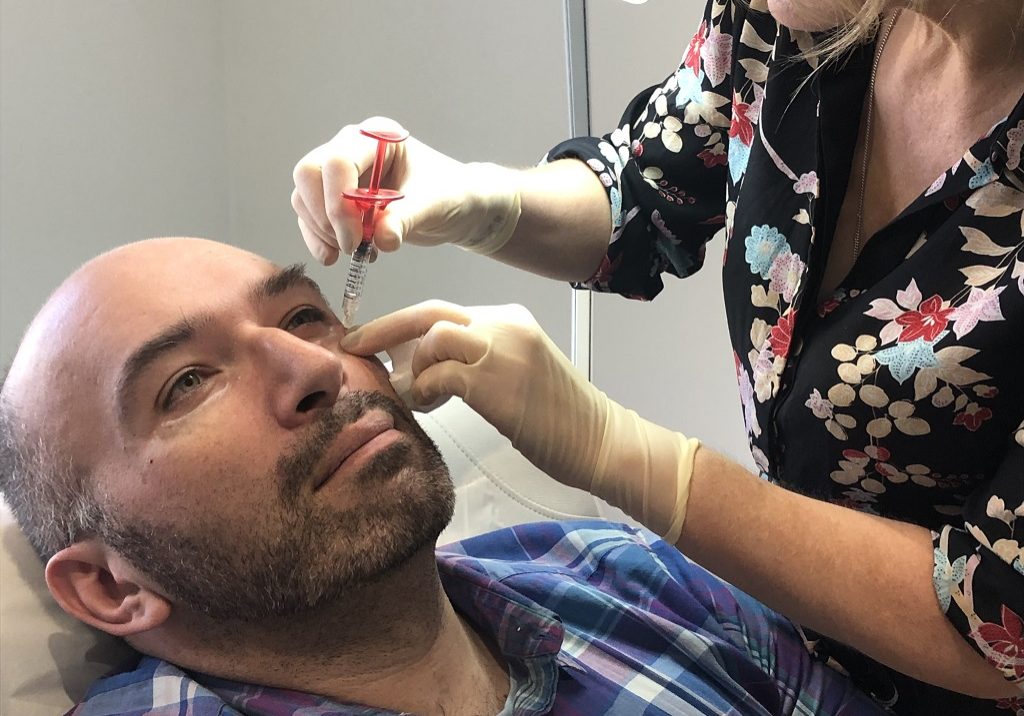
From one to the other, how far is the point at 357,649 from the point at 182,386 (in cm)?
39

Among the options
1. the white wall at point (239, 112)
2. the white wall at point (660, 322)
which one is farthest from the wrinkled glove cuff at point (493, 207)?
the white wall at point (239, 112)

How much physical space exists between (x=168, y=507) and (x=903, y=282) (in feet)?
2.94

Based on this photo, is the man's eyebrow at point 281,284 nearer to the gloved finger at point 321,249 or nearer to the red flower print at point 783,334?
the gloved finger at point 321,249

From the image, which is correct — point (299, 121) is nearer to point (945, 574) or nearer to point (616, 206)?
point (616, 206)

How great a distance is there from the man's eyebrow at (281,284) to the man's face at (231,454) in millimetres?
36

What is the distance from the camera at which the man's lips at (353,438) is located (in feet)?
3.50

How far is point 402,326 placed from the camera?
45.4 inches

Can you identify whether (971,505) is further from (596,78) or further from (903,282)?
(596,78)

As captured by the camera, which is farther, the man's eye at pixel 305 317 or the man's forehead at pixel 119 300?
the man's eye at pixel 305 317

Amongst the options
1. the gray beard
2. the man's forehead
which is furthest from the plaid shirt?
the man's forehead

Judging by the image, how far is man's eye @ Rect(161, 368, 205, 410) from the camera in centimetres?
108

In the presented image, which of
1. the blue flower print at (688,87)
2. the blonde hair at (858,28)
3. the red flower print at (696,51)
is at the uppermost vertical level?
the blonde hair at (858,28)

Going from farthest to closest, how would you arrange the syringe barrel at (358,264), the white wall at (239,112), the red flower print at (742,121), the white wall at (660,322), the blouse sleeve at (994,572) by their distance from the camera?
the white wall at (660,322)
the white wall at (239,112)
the red flower print at (742,121)
the syringe barrel at (358,264)
the blouse sleeve at (994,572)

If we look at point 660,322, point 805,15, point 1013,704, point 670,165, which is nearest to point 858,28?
point 805,15
